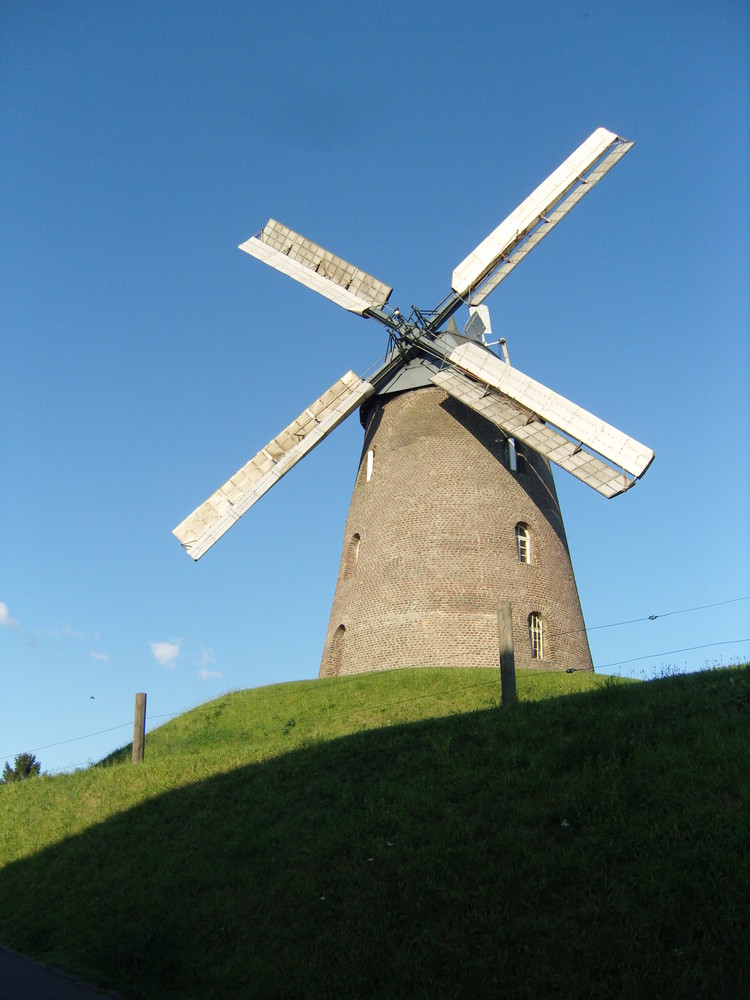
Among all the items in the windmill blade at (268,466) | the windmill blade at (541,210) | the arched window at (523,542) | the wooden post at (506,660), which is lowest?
the wooden post at (506,660)

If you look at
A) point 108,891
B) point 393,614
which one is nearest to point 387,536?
point 393,614

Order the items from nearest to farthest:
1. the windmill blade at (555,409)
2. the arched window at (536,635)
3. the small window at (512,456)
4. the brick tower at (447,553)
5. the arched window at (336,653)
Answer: the windmill blade at (555,409) < the brick tower at (447,553) < the arched window at (536,635) < the arched window at (336,653) < the small window at (512,456)

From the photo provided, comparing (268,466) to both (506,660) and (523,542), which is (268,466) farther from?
(506,660)

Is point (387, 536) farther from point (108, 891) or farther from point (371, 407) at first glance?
point (108, 891)

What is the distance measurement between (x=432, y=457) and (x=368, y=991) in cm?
1568

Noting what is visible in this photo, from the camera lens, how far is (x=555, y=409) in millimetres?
20406

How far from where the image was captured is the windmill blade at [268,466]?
21.1m

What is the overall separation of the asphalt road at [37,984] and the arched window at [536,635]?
1315cm

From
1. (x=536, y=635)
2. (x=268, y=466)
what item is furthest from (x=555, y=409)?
(x=268, y=466)

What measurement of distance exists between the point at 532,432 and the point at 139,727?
10.7 metres

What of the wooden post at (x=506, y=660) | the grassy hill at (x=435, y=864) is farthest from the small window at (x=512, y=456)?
the grassy hill at (x=435, y=864)

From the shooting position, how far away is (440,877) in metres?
7.99

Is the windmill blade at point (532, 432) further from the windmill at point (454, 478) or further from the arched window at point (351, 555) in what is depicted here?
the arched window at point (351, 555)

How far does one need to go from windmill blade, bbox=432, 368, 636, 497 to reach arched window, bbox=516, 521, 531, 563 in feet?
5.88
